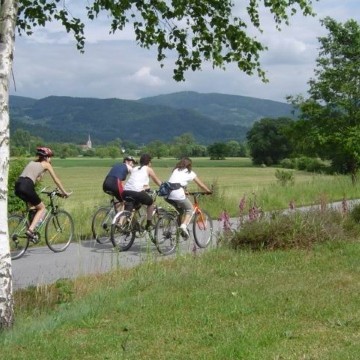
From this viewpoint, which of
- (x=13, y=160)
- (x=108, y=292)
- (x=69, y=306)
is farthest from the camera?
(x=13, y=160)

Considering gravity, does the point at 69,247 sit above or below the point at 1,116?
below

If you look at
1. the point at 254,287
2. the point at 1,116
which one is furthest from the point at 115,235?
the point at 1,116

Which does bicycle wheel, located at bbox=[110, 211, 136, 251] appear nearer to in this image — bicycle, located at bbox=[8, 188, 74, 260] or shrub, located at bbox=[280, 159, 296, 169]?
bicycle, located at bbox=[8, 188, 74, 260]

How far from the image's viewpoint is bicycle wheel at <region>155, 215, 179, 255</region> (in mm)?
11859

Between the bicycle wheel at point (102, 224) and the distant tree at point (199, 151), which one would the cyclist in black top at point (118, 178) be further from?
the distant tree at point (199, 151)

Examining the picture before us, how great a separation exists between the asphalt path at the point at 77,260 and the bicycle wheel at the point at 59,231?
0.15m

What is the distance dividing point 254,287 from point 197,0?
4.31 meters

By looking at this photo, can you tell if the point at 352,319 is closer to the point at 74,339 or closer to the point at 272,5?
the point at 74,339

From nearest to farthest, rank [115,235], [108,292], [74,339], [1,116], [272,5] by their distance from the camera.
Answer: [74,339] < [1,116] < [108,292] < [272,5] < [115,235]

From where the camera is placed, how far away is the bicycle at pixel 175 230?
11906mm

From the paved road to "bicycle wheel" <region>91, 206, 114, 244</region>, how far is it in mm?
189

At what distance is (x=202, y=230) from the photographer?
41.8 feet

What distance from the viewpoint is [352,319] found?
246 inches

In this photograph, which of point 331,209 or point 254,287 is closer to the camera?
point 254,287
